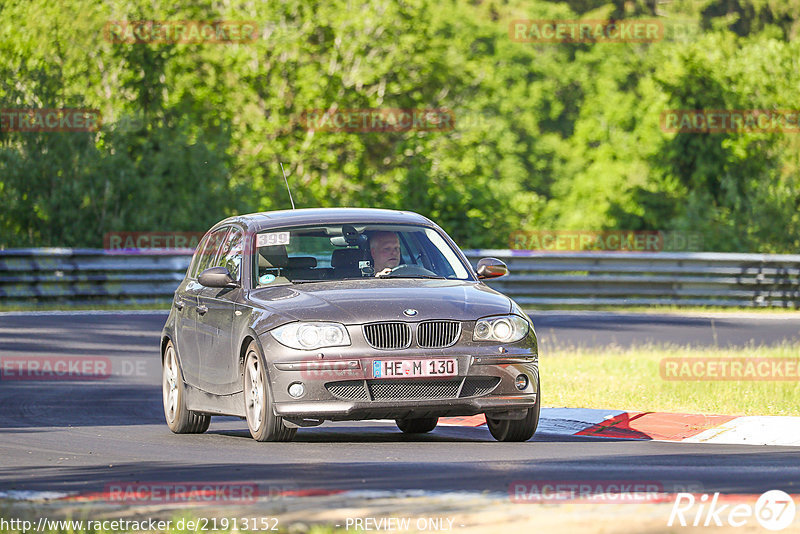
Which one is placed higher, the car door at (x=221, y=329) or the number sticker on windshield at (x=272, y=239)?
the number sticker on windshield at (x=272, y=239)

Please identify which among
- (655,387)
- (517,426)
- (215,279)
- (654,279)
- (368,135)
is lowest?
(654,279)

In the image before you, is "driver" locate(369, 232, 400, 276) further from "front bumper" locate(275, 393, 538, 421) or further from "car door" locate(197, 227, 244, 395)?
"front bumper" locate(275, 393, 538, 421)

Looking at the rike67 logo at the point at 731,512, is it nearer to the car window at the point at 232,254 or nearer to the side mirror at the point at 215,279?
the side mirror at the point at 215,279

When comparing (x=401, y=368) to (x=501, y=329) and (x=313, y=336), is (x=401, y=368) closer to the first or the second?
(x=313, y=336)

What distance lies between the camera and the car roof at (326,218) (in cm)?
1142

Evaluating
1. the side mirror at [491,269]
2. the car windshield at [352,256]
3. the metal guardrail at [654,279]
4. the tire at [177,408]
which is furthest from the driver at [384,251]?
the metal guardrail at [654,279]

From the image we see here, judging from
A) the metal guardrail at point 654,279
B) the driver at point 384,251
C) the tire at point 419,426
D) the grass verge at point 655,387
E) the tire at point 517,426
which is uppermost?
the driver at point 384,251

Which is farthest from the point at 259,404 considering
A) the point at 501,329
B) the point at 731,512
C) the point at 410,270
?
the point at 731,512

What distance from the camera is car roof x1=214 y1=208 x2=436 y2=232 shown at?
11.4 metres

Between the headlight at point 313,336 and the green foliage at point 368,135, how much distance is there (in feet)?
62.3

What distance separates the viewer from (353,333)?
32.6 feet

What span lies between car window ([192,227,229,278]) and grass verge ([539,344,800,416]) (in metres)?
3.17

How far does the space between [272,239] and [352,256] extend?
2.01ft

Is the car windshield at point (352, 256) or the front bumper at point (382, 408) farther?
the car windshield at point (352, 256)
